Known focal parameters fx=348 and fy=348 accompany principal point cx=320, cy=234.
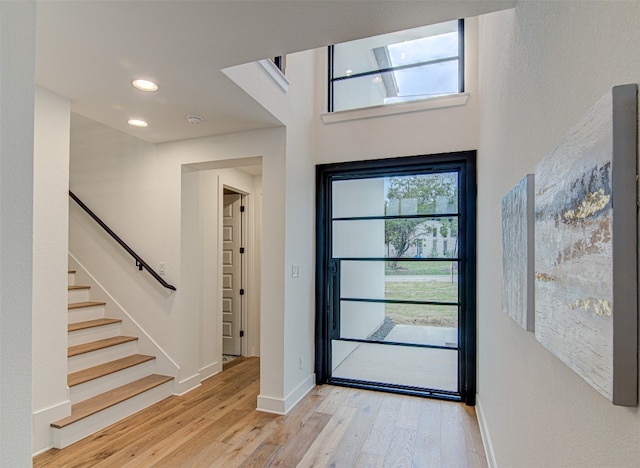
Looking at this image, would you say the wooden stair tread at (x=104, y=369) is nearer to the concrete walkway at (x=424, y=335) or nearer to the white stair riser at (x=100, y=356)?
the white stair riser at (x=100, y=356)

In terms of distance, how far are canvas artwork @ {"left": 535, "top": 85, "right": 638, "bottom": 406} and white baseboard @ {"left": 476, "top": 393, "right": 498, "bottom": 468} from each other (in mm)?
1641

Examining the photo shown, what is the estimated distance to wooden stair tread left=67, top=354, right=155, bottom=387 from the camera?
2759 mm

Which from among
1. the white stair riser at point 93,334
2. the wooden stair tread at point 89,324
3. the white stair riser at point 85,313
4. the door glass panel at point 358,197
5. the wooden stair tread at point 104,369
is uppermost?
the door glass panel at point 358,197

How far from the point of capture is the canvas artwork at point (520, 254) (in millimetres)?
1158

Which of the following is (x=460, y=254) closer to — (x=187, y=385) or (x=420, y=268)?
(x=420, y=268)

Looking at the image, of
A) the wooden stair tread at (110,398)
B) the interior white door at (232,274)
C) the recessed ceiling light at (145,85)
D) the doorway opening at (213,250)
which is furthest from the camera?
the interior white door at (232,274)

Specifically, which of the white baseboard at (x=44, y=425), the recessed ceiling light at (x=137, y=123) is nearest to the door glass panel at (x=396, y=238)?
the recessed ceiling light at (x=137, y=123)

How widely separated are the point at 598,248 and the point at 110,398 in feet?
11.1

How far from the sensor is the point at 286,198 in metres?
3.05

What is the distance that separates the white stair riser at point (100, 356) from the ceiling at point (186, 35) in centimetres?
210

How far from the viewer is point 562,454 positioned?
36.0 inches

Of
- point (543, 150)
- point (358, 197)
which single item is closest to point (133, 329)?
point (358, 197)

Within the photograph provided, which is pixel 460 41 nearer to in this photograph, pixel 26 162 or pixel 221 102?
pixel 221 102

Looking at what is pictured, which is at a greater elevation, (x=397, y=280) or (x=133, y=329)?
(x=397, y=280)
